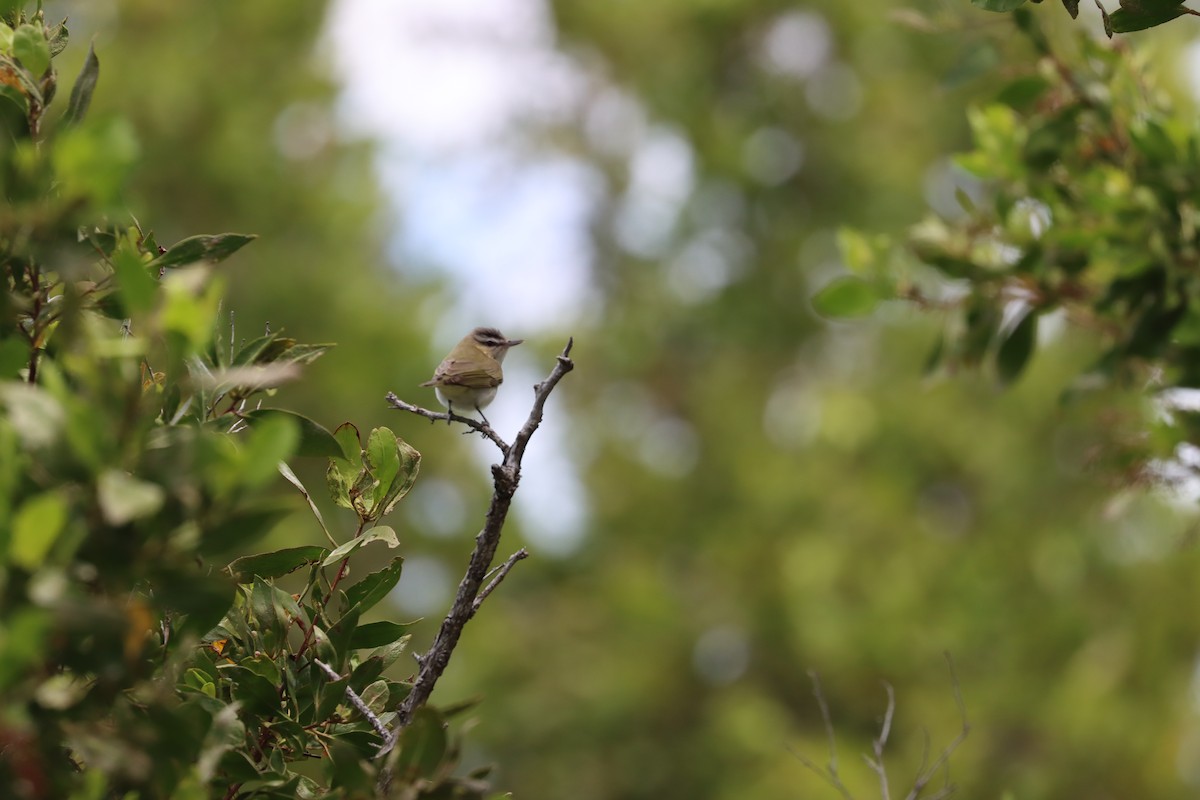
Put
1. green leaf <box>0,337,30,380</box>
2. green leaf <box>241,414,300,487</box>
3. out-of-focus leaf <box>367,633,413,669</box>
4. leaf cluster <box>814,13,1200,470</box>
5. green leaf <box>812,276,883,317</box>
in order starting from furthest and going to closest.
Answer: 1. green leaf <box>812,276,883,317</box>
2. leaf cluster <box>814,13,1200,470</box>
3. out-of-focus leaf <box>367,633,413,669</box>
4. green leaf <box>0,337,30,380</box>
5. green leaf <box>241,414,300,487</box>

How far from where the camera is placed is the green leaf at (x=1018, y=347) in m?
2.83

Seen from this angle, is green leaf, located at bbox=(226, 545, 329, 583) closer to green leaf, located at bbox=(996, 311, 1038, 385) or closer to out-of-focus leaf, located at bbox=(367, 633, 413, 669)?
out-of-focus leaf, located at bbox=(367, 633, 413, 669)

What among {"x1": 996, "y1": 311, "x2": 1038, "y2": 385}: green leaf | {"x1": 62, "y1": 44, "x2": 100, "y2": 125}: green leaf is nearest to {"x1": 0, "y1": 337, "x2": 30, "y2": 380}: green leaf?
{"x1": 62, "y1": 44, "x2": 100, "y2": 125}: green leaf

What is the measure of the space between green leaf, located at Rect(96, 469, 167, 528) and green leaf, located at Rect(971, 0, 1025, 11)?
1.13 meters

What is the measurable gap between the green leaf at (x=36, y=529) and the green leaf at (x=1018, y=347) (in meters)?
2.31

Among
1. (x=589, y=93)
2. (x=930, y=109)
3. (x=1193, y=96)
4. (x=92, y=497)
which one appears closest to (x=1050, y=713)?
(x=1193, y=96)

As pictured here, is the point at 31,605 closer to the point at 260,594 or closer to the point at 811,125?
the point at 260,594

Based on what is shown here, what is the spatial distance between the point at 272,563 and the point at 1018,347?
6.22 feet

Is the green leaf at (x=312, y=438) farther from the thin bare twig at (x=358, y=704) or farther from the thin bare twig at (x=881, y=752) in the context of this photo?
the thin bare twig at (x=881, y=752)

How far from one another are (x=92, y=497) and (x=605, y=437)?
12.5 metres

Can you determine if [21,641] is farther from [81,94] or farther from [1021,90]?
[1021,90]

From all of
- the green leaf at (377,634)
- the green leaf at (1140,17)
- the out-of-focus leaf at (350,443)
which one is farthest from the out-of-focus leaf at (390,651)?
the green leaf at (1140,17)

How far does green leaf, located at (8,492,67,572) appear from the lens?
96cm

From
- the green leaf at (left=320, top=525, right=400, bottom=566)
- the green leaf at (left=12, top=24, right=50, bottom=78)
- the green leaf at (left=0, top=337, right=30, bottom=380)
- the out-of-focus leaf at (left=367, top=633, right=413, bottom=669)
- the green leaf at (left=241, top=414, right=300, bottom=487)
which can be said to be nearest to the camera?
the green leaf at (left=241, top=414, right=300, bottom=487)
